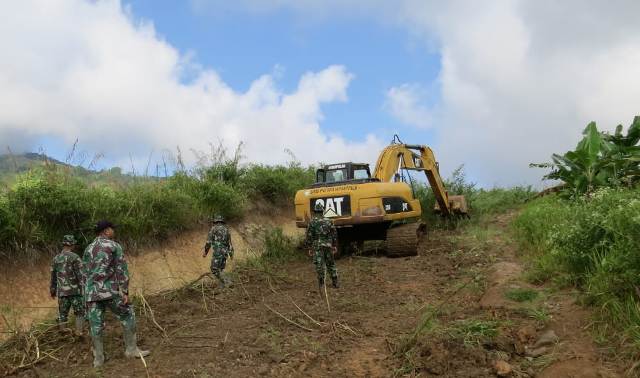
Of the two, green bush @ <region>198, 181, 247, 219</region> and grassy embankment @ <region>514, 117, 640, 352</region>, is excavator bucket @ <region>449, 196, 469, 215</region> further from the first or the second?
green bush @ <region>198, 181, 247, 219</region>

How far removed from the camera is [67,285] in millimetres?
7801

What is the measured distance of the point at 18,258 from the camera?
356 inches

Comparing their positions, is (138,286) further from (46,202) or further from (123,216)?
(46,202)

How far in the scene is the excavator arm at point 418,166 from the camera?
12961 mm

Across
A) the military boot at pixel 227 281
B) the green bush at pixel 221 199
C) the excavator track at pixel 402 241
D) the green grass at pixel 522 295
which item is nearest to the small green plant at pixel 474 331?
the green grass at pixel 522 295

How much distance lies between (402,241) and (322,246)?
2.78m

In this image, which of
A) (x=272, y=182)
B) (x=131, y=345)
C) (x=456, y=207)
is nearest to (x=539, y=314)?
(x=131, y=345)

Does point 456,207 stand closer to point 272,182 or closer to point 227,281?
point 272,182

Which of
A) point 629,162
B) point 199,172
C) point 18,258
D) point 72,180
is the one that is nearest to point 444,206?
point 629,162

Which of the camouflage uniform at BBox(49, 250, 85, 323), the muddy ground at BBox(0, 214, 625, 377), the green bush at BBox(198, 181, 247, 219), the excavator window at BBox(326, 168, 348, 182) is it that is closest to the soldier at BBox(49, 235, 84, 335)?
the camouflage uniform at BBox(49, 250, 85, 323)

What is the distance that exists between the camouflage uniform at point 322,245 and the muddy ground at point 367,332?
14.2 inches

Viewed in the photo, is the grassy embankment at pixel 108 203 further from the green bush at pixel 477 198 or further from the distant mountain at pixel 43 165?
the green bush at pixel 477 198

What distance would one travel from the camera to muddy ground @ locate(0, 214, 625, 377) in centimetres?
540

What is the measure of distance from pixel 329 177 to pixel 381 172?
1404 mm
